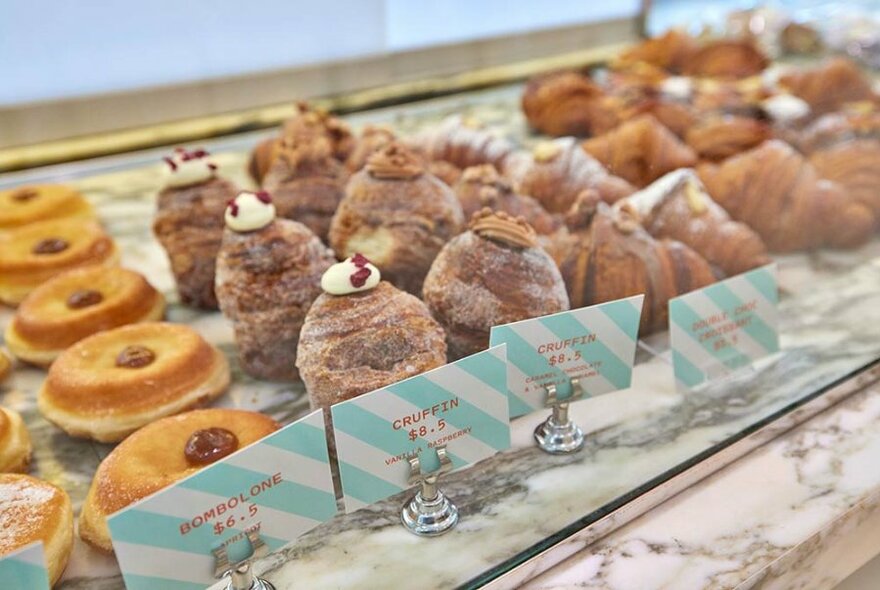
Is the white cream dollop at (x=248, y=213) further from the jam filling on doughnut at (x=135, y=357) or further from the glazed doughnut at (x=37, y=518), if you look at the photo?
the glazed doughnut at (x=37, y=518)

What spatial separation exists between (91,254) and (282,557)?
50.4 inches

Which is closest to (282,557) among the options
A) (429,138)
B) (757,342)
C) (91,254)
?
(757,342)

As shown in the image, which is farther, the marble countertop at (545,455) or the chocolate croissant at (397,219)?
the chocolate croissant at (397,219)

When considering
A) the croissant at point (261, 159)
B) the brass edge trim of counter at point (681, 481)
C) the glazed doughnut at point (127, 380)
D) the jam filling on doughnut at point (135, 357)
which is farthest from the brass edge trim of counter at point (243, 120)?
the brass edge trim of counter at point (681, 481)

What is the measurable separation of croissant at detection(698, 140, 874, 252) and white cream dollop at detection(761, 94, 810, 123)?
0.64 metres

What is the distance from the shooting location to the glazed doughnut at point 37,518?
126 cm

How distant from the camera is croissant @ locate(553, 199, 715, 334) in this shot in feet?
5.81

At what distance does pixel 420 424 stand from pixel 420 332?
0.77ft

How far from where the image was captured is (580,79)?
11.1ft

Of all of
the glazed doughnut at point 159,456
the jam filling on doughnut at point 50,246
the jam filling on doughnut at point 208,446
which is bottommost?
the glazed doughnut at point 159,456

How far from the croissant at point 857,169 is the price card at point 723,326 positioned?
0.88 metres

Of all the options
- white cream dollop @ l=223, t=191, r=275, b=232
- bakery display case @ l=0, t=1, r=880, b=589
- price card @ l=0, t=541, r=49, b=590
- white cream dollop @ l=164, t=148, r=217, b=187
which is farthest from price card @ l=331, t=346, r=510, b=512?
white cream dollop @ l=164, t=148, r=217, b=187

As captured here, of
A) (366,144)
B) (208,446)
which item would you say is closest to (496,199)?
(366,144)

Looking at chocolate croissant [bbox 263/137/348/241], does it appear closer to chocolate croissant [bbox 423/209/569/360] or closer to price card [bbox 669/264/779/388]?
chocolate croissant [bbox 423/209/569/360]
